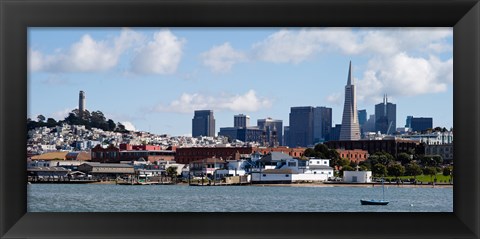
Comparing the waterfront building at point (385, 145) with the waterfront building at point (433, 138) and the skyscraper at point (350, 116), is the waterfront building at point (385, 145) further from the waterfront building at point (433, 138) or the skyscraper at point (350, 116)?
the skyscraper at point (350, 116)

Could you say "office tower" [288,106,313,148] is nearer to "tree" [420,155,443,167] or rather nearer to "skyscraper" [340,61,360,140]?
"skyscraper" [340,61,360,140]

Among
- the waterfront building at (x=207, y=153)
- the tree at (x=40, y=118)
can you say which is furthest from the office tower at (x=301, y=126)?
the tree at (x=40, y=118)

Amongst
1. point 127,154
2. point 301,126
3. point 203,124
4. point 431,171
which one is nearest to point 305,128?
point 301,126

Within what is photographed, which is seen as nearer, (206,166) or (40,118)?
(206,166)

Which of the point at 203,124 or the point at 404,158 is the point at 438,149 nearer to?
the point at 404,158
